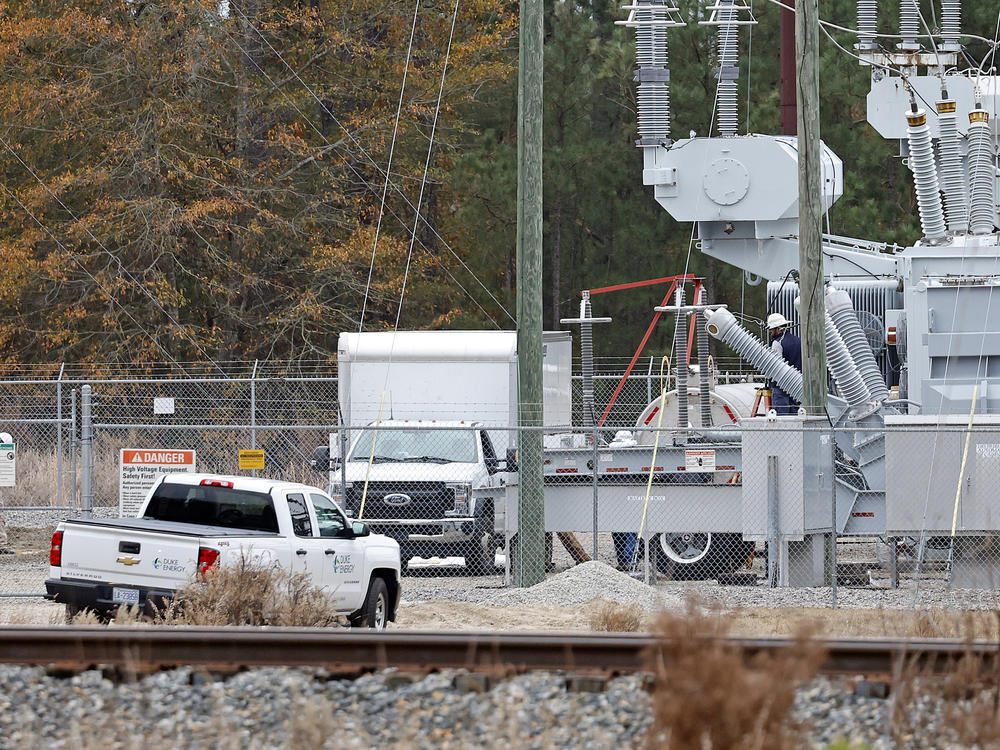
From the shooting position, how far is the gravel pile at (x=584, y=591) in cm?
1505

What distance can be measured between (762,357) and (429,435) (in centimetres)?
442

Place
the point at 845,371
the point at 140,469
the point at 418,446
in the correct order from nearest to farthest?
→ 1. the point at 140,469
2. the point at 845,371
3. the point at 418,446

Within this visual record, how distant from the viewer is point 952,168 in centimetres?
2125

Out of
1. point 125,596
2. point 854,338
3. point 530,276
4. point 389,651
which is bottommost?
point 125,596

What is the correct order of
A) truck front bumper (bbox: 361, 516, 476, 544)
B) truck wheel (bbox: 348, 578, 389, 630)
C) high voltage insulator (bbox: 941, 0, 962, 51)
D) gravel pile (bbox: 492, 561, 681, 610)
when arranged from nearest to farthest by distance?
truck wheel (bbox: 348, 578, 389, 630), gravel pile (bbox: 492, 561, 681, 610), truck front bumper (bbox: 361, 516, 476, 544), high voltage insulator (bbox: 941, 0, 962, 51)

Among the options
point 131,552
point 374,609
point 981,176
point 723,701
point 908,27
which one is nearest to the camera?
point 723,701

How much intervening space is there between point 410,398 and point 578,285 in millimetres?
18580

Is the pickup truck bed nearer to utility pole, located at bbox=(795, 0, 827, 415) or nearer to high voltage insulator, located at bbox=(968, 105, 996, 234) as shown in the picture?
utility pole, located at bbox=(795, 0, 827, 415)

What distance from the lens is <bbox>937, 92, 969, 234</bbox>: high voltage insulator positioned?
825 inches

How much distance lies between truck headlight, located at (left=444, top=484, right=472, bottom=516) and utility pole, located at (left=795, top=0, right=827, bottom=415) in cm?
412

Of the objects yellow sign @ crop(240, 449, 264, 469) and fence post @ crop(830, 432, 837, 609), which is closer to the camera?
fence post @ crop(830, 432, 837, 609)

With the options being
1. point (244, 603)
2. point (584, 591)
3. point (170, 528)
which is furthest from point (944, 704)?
point (584, 591)

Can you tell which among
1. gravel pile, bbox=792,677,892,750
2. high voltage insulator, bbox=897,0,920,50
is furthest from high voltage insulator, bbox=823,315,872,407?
gravel pile, bbox=792,677,892,750

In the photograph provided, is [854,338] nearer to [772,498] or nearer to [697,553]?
[697,553]
